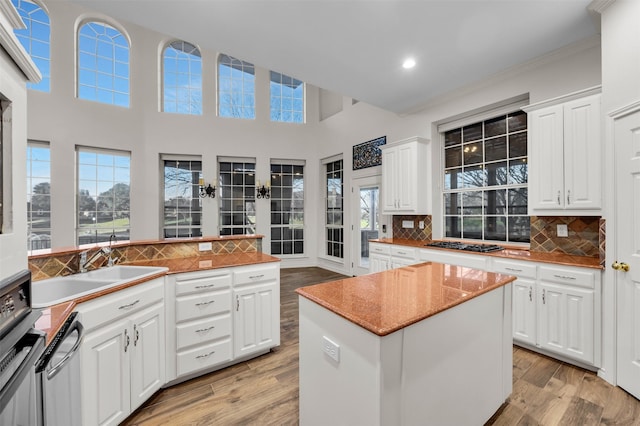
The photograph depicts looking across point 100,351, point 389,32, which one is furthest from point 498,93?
point 100,351

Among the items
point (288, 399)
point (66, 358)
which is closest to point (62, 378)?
point (66, 358)

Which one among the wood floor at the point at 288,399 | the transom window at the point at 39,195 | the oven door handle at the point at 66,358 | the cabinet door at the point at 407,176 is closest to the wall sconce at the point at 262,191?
the cabinet door at the point at 407,176

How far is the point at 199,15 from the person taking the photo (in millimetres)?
2230

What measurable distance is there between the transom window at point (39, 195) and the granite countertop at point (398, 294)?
5.32 meters

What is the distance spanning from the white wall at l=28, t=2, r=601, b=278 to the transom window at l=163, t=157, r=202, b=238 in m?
0.21

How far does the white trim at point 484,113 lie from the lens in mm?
3188

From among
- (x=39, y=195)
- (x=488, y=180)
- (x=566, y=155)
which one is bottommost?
(x=39, y=195)

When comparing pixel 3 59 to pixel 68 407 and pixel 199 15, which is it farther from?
pixel 199 15

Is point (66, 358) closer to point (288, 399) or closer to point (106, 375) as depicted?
point (106, 375)

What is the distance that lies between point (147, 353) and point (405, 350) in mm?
1735

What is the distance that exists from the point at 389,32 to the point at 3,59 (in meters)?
2.59

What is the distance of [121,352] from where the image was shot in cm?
164

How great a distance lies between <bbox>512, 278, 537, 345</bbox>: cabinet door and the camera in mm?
2467

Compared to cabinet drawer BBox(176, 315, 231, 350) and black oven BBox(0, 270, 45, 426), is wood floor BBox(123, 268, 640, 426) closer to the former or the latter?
cabinet drawer BBox(176, 315, 231, 350)
